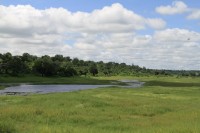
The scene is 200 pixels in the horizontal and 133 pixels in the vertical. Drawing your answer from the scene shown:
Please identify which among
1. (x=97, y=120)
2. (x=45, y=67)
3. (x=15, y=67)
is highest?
(x=45, y=67)

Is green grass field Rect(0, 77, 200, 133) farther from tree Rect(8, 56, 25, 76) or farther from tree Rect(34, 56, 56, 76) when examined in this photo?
tree Rect(34, 56, 56, 76)

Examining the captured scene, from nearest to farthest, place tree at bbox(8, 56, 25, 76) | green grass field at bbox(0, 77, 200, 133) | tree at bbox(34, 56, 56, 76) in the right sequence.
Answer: green grass field at bbox(0, 77, 200, 133) → tree at bbox(8, 56, 25, 76) → tree at bbox(34, 56, 56, 76)

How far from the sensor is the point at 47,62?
16225 cm

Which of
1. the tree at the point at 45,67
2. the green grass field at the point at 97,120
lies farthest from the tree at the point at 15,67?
the green grass field at the point at 97,120

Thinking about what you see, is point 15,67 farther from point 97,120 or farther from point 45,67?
point 97,120

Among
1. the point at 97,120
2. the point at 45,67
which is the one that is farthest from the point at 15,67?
the point at 97,120

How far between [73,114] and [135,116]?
5752 millimetres

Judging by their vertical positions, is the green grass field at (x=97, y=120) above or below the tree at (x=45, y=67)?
below

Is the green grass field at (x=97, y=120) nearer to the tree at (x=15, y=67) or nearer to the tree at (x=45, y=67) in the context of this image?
the tree at (x=15, y=67)

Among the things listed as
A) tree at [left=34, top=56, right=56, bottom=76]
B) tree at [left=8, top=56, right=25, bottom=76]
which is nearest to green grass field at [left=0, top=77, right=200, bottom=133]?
tree at [left=8, top=56, right=25, bottom=76]

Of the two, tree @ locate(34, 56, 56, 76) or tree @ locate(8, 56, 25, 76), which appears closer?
tree @ locate(8, 56, 25, 76)

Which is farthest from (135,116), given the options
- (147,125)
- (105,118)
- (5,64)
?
(5,64)

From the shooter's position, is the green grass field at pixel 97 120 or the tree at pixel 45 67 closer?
the green grass field at pixel 97 120

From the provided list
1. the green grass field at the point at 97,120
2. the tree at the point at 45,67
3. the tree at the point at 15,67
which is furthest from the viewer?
the tree at the point at 45,67
